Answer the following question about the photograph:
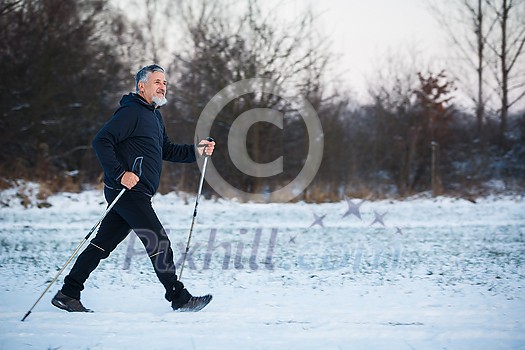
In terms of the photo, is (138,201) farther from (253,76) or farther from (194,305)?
(253,76)

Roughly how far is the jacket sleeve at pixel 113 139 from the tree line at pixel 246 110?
9.81 meters

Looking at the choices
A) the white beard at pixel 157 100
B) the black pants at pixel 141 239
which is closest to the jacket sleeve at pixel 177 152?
the white beard at pixel 157 100

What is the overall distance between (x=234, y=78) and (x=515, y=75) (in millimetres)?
11339

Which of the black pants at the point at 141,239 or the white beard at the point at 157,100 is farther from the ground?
the white beard at the point at 157,100

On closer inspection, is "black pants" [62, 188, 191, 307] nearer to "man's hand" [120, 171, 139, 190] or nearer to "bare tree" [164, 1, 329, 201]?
"man's hand" [120, 171, 139, 190]

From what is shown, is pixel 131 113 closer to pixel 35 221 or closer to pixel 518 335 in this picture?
pixel 518 335

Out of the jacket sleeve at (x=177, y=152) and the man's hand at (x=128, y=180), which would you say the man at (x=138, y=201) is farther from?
the jacket sleeve at (x=177, y=152)

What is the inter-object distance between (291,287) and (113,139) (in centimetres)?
220

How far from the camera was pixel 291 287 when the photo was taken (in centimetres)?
495

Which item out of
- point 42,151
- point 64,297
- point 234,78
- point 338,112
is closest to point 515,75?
point 338,112

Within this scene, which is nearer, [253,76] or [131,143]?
[131,143]

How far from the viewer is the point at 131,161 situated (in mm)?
4004

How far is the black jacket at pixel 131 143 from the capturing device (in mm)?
3830
